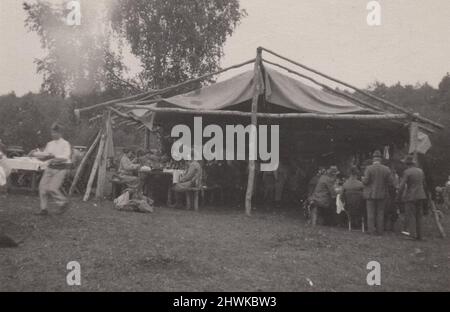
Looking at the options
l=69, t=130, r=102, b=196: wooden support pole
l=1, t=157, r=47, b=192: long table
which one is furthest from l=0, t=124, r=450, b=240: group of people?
→ l=1, t=157, r=47, b=192: long table

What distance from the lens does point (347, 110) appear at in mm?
11680

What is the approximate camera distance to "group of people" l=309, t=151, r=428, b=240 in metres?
9.45

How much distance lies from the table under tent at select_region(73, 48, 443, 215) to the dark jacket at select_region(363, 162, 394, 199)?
1156 millimetres

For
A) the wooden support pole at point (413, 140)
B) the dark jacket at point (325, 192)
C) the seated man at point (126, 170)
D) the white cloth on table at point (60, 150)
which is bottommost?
the dark jacket at point (325, 192)

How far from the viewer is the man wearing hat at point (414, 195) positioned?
9344 millimetres

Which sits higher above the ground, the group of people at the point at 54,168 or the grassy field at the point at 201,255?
the group of people at the point at 54,168

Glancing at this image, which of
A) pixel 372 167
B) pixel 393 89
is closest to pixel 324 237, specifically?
pixel 372 167

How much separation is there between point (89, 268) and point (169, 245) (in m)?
1.68

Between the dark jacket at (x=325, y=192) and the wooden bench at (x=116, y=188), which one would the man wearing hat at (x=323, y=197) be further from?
the wooden bench at (x=116, y=188)

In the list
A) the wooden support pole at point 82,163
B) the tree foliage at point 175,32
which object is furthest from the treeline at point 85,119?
the tree foliage at point 175,32

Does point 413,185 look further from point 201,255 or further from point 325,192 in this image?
point 201,255

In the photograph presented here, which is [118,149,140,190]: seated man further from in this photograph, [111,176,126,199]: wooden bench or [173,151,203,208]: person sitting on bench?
[173,151,203,208]: person sitting on bench

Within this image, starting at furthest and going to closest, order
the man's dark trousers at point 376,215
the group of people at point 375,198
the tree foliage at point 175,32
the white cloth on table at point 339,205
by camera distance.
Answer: the tree foliage at point 175,32
the white cloth on table at point 339,205
the man's dark trousers at point 376,215
the group of people at point 375,198

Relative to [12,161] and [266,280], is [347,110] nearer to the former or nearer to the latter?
[266,280]
